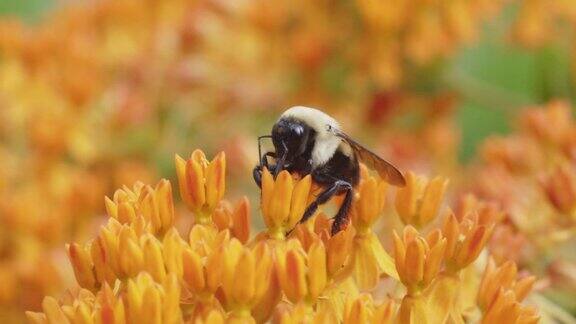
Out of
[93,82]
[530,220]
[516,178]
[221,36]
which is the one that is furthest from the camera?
[221,36]

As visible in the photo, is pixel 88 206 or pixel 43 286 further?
pixel 88 206

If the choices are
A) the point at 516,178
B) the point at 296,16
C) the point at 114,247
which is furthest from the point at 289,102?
the point at 114,247

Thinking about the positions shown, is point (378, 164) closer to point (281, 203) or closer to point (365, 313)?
point (281, 203)

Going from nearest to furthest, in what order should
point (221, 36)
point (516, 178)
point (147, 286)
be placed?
point (147, 286) → point (516, 178) → point (221, 36)

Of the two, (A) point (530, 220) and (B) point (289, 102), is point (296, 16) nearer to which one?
(B) point (289, 102)

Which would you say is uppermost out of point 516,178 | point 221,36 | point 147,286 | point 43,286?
point 221,36

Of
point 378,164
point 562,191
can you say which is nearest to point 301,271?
point 378,164

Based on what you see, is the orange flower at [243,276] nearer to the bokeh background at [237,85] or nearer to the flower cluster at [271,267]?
the flower cluster at [271,267]

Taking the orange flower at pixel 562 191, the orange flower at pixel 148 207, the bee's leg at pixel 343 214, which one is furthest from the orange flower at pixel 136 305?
the orange flower at pixel 562 191
